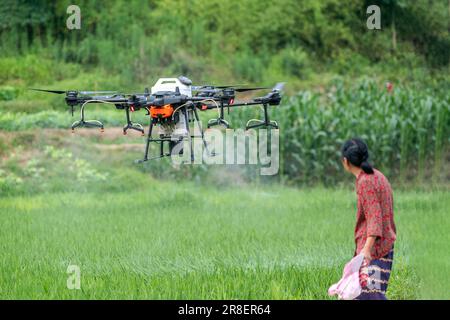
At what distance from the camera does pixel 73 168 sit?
13234 millimetres

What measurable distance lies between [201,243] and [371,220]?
12.1 ft

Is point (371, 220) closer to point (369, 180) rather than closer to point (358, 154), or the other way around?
point (369, 180)

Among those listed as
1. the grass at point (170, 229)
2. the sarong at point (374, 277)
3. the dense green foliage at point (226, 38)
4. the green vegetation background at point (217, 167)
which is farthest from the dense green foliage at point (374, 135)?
the sarong at point (374, 277)

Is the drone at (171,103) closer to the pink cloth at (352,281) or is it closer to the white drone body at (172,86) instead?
the white drone body at (172,86)

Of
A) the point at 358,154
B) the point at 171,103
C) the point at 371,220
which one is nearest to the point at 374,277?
the point at 371,220

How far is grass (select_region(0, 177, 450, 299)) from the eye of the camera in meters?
7.50

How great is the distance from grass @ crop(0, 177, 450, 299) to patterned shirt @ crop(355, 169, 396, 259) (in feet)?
4.07

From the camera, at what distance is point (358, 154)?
5859mm

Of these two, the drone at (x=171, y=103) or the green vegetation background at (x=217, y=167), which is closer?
the drone at (x=171, y=103)

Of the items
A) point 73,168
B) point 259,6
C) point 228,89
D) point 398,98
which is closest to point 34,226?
point 73,168

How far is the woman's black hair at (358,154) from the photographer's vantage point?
19.2 feet

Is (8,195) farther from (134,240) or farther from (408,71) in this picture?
(408,71)

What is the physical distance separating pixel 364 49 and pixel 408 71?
85cm
